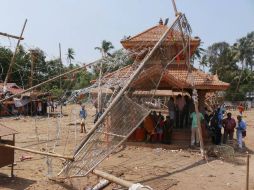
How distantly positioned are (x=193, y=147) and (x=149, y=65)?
5.13 meters

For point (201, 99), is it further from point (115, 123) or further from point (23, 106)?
point (23, 106)

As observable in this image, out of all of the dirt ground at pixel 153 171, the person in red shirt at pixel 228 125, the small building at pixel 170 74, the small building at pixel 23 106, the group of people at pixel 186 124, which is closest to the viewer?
the dirt ground at pixel 153 171

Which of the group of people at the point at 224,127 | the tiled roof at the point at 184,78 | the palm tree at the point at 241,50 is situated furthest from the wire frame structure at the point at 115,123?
the palm tree at the point at 241,50

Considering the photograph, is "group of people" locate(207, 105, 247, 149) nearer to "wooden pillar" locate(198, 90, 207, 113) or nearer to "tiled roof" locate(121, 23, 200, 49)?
"wooden pillar" locate(198, 90, 207, 113)

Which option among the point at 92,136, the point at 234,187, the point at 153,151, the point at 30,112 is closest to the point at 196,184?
the point at 234,187

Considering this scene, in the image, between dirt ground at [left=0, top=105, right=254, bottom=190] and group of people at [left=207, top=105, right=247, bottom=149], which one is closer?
dirt ground at [left=0, top=105, right=254, bottom=190]

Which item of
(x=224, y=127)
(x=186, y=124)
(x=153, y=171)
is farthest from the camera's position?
(x=186, y=124)

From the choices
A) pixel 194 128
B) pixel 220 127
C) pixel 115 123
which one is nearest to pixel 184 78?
pixel 194 128

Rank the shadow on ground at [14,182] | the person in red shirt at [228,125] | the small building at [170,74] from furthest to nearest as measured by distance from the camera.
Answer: the person in red shirt at [228,125], the small building at [170,74], the shadow on ground at [14,182]

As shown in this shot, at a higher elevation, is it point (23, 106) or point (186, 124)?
point (23, 106)

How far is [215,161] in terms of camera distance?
1357cm

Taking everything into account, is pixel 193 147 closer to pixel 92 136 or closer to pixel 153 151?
pixel 153 151

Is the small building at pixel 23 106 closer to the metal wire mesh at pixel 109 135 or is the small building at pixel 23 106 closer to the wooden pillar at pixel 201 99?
the wooden pillar at pixel 201 99

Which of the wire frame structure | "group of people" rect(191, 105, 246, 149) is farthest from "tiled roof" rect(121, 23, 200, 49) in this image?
the wire frame structure
